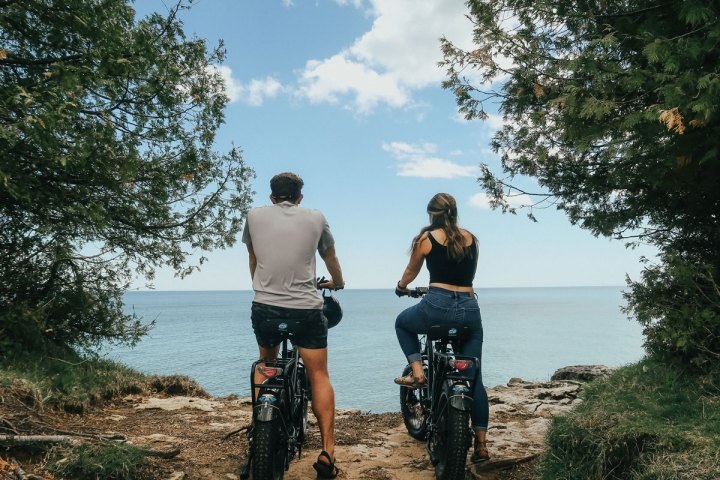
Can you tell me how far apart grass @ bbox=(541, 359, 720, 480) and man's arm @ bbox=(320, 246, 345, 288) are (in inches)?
92.0

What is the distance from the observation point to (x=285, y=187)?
4.44 meters

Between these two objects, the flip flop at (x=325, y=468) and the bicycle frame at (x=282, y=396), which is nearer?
the bicycle frame at (x=282, y=396)

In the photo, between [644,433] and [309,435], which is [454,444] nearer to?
[644,433]

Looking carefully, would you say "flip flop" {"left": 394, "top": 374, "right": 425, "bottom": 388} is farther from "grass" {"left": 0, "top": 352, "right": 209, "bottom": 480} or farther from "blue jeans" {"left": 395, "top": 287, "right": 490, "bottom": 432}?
"grass" {"left": 0, "top": 352, "right": 209, "bottom": 480}

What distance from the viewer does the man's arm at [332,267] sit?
181 inches

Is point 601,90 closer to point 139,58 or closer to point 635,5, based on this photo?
point 635,5

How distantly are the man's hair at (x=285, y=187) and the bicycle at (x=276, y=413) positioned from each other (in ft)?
2.75

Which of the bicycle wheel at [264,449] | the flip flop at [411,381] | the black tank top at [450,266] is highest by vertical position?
the black tank top at [450,266]

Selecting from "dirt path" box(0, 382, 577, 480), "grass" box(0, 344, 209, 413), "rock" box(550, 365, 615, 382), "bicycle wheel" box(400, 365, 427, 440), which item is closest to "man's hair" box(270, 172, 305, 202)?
"dirt path" box(0, 382, 577, 480)

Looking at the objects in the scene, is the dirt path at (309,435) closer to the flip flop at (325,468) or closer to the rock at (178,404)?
the rock at (178,404)

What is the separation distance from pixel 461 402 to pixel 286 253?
180 cm

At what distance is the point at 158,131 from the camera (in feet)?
26.2

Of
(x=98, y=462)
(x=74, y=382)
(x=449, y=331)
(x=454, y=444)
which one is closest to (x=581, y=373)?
(x=449, y=331)

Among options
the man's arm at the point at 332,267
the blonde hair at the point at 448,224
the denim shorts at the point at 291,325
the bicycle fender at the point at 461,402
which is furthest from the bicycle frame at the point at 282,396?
the blonde hair at the point at 448,224
